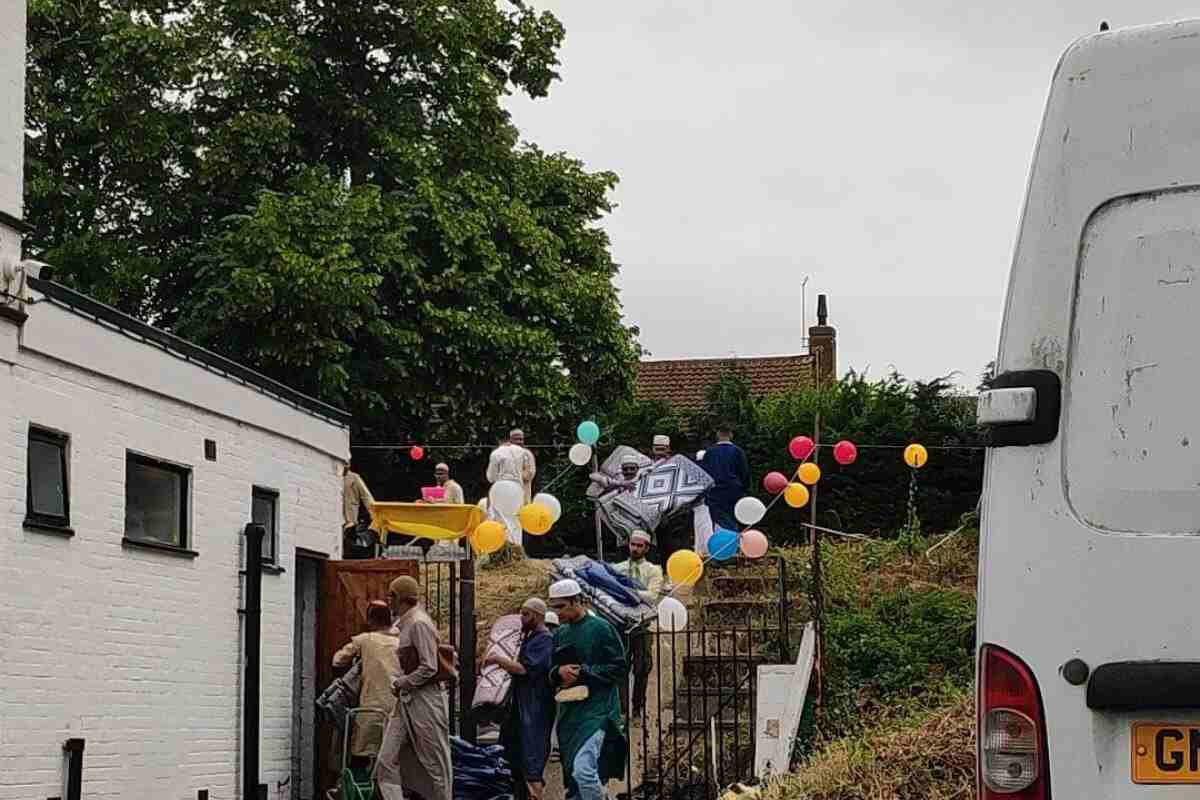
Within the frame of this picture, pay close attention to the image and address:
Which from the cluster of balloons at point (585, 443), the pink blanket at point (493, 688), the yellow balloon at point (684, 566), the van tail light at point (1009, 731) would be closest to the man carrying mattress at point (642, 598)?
the yellow balloon at point (684, 566)

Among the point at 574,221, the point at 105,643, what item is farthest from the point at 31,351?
the point at 574,221

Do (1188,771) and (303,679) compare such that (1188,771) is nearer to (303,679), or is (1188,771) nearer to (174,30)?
(303,679)

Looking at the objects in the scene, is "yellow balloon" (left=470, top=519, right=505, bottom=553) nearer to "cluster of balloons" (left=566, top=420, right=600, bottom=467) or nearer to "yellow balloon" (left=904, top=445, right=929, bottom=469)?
"cluster of balloons" (left=566, top=420, right=600, bottom=467)

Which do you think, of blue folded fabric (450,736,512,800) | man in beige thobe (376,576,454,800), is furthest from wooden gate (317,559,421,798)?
man in beige thobe (376,576,454,800)

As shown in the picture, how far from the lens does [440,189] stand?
33.0m

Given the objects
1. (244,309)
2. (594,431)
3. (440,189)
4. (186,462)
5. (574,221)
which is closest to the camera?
(186,462)

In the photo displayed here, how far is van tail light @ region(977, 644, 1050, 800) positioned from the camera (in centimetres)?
461

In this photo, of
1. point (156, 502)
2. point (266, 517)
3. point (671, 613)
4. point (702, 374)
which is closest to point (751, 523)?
point (671, 613)

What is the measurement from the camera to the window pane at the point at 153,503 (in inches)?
649

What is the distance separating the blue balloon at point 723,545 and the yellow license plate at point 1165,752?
1925cm

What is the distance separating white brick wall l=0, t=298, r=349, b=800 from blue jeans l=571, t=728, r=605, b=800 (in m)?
3.41

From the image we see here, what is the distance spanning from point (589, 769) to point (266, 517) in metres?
4.92

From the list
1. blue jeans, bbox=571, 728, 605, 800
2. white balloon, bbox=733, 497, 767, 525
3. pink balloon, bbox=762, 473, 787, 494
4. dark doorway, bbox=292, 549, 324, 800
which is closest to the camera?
blue jeans, bbox=571, 728, 605, 800

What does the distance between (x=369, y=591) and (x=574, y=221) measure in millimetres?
15996
